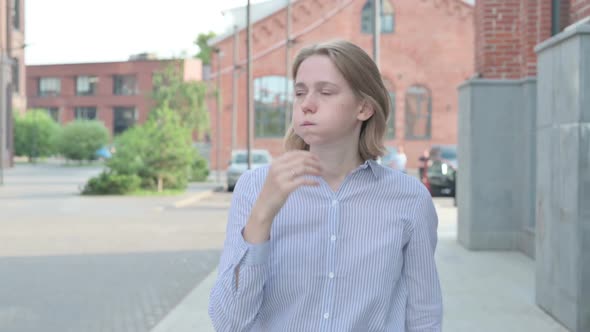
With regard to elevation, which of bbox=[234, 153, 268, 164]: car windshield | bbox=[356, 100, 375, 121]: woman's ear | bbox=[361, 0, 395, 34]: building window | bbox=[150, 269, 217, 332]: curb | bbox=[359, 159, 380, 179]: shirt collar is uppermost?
bbox=[361, 0, 395, 34]: building window

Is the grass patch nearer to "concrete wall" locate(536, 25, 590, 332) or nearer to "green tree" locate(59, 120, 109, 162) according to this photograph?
"concrete wall" locate(536, 25, 590, 332)

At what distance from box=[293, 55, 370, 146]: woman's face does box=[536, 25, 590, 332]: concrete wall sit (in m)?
5.29

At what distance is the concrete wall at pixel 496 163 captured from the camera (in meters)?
13.2

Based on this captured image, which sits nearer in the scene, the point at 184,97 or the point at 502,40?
the point at 502,40

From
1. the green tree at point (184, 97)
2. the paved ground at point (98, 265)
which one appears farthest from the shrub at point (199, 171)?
the paved ground at point (98, 265)

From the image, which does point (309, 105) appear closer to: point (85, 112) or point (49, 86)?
point (85, 112)

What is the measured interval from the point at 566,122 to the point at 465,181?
6.05 metres

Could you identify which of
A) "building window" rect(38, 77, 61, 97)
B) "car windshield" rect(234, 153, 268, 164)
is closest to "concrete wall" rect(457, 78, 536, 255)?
"car windshield" rect(234, 153, 268, 164)

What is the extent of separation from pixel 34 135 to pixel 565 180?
276 ft

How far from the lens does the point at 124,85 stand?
10962cm

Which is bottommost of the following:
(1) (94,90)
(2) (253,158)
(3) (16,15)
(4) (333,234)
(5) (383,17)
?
(2) (253,158)

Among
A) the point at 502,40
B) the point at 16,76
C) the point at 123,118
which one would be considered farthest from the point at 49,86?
the point at 502,40

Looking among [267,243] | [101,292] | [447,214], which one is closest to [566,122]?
[101,292]

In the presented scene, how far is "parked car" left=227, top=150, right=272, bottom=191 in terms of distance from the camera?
115 feet
